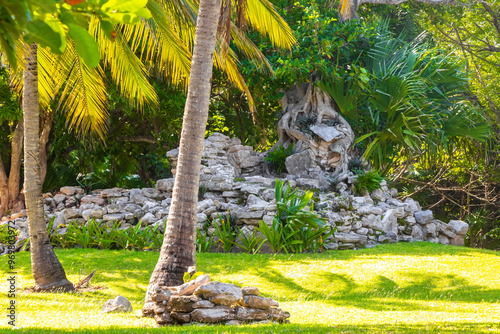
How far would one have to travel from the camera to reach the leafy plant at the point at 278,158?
12703 millimetres

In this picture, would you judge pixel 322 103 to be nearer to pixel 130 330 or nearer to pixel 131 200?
pixel 131 200

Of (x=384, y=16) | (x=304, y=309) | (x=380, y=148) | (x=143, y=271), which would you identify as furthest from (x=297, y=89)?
(x=304, y=309)

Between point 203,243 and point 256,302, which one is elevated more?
point 203,243

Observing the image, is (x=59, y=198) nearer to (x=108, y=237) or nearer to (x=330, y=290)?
(x=108, y=237)

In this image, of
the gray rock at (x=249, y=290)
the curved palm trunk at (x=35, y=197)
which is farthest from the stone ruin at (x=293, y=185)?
the gray rock at (x=249, y=290)

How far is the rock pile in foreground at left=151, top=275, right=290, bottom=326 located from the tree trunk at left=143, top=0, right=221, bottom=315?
64 centimetres

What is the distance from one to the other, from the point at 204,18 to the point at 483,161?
12.3 metres

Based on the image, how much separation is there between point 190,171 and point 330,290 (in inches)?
114

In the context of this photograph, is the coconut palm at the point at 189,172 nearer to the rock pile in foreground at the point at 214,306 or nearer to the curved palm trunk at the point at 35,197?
the rock pile in foreground at the point at 214,306

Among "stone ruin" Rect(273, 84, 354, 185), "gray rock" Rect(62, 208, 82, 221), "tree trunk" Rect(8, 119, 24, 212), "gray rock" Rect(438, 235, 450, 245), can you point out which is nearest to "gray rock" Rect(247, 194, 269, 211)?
"stone ruin" Rect(273, 84, 354, 185)

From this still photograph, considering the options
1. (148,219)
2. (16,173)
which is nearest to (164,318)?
(148,219)

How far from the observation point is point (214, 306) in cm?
501

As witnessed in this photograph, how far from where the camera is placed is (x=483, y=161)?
49.8 feet

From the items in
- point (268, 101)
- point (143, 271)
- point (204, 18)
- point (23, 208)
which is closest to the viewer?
point (204, 18)
